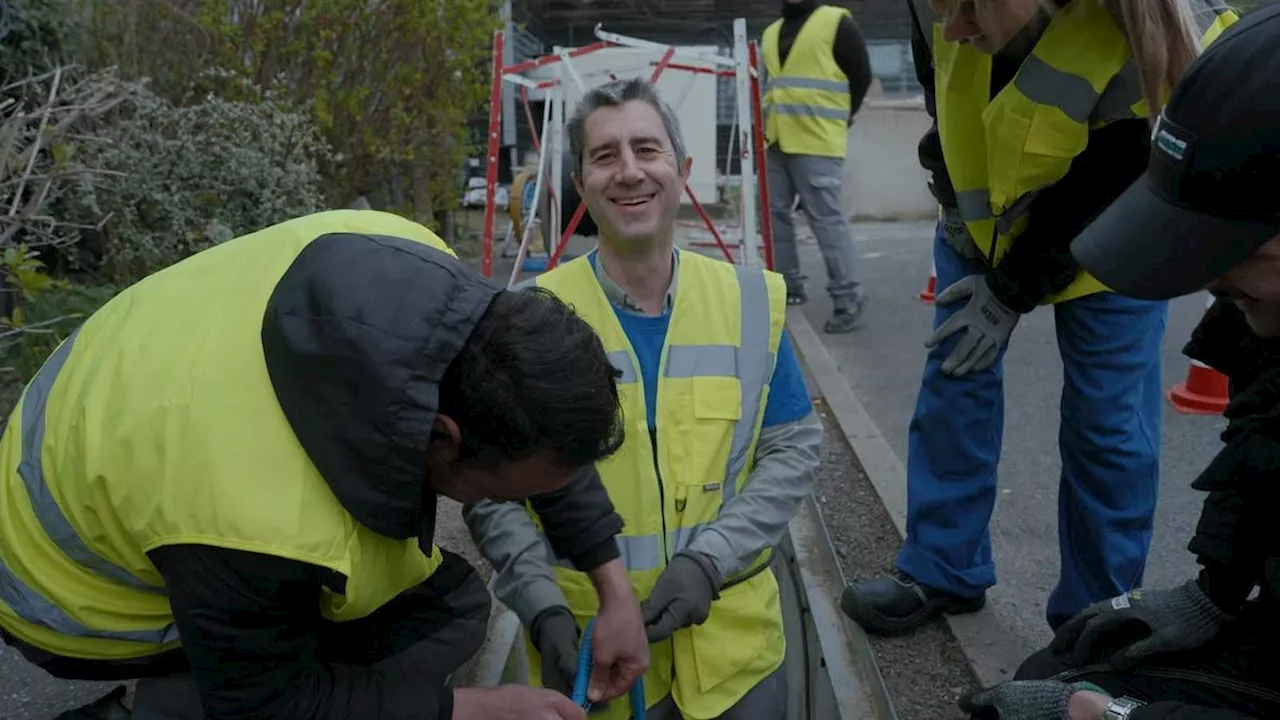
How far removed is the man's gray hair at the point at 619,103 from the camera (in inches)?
89.7

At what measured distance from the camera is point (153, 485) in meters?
1.26

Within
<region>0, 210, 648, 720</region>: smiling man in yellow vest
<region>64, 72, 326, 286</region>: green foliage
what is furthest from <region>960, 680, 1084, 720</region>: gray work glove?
<region>64, 72, 326, 286</region>: green foliage

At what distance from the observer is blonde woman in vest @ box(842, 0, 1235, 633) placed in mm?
2020

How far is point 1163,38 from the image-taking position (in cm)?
189

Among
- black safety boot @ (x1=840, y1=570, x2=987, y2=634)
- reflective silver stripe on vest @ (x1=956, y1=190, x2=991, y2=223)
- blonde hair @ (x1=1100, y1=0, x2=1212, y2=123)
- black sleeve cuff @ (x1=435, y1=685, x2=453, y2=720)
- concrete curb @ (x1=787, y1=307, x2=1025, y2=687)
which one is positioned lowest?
concrete curb @ (x1=787, y1=307, x2=1025, y2=687)

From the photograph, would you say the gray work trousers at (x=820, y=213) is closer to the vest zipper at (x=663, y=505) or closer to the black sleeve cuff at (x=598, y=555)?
the vest zipper at (x=663, y=505)

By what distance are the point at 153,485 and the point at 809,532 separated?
2440 mm

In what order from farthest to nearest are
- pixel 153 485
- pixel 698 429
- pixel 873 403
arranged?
pixel 873 403 < pixel 698 429 < pixel 153 485

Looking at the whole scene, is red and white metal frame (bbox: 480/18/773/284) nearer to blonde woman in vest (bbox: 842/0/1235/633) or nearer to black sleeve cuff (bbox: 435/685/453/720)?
blonde woman in vest (bbox: 842/0/1235/633)

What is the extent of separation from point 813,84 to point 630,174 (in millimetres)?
4256

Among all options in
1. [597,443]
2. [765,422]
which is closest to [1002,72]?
[765,422]

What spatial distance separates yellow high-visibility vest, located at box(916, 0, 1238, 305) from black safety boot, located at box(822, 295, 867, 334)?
3.75m

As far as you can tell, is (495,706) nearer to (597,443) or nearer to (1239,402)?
(597,443)

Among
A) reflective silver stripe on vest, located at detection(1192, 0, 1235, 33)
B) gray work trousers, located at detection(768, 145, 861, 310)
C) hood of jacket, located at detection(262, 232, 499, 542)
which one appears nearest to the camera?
hood of jacket, located at detection(262, 232, 499, 542)
